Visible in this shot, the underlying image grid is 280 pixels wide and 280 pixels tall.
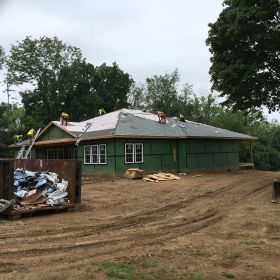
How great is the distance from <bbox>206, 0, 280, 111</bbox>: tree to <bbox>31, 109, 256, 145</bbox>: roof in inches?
256

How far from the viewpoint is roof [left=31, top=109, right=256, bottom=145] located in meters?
28.0

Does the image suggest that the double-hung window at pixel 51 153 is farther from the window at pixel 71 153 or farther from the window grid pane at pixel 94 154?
the window grid pane at pixel 94 154

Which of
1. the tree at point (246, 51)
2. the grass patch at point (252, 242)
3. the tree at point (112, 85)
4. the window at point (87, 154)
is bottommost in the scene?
the grass patch at point (252, 242)

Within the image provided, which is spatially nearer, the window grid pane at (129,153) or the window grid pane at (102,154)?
the window grid pane at (129,153)

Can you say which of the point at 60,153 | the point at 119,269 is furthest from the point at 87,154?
the point at 119,269

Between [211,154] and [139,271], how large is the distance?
25.9 m

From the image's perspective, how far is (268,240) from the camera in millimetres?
9461

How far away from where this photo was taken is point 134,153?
28016mm

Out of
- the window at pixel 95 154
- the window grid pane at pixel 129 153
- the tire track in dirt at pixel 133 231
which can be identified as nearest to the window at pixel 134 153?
the window grid pane at pixel 129 153

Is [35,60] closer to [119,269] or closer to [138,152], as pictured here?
[138,152]

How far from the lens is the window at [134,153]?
1091 inches

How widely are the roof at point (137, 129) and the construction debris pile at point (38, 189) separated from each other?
13.0 meters

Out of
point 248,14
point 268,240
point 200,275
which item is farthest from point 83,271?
point 248,14

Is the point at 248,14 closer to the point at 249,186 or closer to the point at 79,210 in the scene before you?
the point at 249,186
